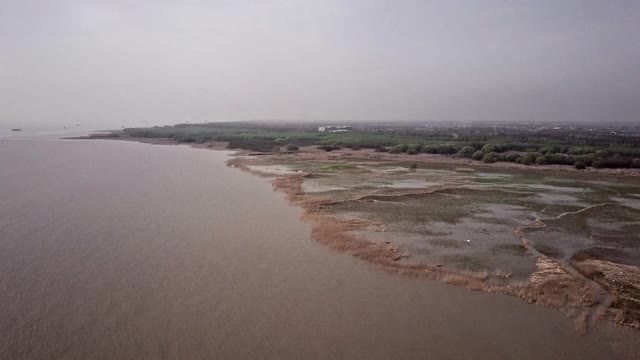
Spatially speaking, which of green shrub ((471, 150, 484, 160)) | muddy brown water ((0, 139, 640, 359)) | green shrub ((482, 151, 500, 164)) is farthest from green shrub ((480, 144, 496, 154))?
muddy brown water ((0, 139, 640, 359))

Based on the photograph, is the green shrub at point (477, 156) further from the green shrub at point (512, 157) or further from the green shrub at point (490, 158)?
the green shrub at point (512, 157)

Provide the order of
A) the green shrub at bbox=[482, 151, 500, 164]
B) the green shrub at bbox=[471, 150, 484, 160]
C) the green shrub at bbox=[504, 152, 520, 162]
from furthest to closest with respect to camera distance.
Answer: the green shrub at bbox=[471, 150, 484, 160]
the green shrub at bbox=[482, 151, 500, 164]
the green shrub at bbox=[504, 152, 520, 162]

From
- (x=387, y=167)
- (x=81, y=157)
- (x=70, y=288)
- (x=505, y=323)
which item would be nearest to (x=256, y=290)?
(x=70, y=288)

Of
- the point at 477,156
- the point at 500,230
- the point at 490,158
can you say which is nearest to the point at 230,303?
the point at 500,230

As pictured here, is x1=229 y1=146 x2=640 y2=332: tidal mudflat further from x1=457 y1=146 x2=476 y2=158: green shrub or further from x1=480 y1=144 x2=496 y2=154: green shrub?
x1=480 y1=144 x2=496 y2=154: green shrub

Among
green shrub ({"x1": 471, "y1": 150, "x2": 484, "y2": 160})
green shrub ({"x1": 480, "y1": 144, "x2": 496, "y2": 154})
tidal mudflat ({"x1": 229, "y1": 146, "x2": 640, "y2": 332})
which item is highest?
green shrub ({"x1": 480, "y1": 144, "x2": 496, "y2": 154})

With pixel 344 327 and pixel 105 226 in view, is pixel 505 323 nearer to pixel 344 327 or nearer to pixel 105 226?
pixel 344 327
